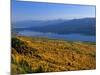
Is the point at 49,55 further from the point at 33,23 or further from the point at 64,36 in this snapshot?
the point at 33,23

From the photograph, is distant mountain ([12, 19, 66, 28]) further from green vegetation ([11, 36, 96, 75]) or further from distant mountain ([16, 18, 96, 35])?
green vegetation ([11, 36, 96, 75])

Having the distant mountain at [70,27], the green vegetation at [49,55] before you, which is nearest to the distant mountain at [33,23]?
the distant mountain at [70,27]

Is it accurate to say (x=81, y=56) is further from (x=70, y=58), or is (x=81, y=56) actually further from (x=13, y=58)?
(x=13, y=58)

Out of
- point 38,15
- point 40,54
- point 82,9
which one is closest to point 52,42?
point 40,54

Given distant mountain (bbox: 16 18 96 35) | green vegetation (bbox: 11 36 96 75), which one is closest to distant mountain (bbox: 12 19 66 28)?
distant mountain (bbox: 16 18 96 35)

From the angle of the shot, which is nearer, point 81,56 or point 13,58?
point 13,58

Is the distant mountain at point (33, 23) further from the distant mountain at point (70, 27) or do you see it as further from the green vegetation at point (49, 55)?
the green vegetation at point (49, 55)

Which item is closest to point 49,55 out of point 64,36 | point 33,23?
point 64,36
